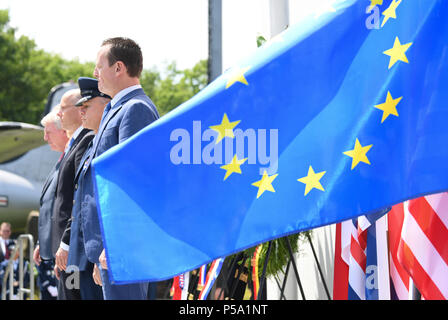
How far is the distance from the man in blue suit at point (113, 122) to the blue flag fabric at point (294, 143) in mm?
1004

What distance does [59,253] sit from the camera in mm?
3662

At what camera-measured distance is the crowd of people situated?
127 inches

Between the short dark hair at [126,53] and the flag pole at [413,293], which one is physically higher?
the short dark hair at [126,53]

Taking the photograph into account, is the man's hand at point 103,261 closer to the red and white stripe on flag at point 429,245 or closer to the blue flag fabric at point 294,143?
the blue flag fabric at point 294,143

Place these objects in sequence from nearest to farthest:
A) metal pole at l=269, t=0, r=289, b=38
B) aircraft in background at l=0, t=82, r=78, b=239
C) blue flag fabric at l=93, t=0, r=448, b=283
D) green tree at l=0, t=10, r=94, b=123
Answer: blue flag fabric at l=93, t=0, r=448, b=283
metal pole at l=269, t=0, r=289, b=38
aircraft in background at l=0, t=82, r=78, b=239
green tree at l=0, t=10, r=94, b=123

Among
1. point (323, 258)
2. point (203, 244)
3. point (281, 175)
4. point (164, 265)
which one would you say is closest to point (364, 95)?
point (281, 175)

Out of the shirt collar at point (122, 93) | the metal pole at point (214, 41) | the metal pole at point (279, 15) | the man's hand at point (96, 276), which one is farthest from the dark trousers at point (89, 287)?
the metal pole at point (279, 15)

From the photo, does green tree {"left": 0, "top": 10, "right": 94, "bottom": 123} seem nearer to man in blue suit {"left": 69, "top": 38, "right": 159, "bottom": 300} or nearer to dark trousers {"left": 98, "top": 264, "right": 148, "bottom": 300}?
man in blue suit {"left": 69, "top": 38, "right": 159, "bottom": 300}

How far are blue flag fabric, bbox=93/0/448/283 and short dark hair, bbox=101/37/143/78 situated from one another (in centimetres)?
138

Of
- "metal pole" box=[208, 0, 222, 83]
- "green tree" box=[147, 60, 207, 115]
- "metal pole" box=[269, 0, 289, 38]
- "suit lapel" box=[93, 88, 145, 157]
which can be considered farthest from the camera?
"green tree" box=[147, 60, 207, 115]

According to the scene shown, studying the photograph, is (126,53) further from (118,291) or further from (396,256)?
(396,256)

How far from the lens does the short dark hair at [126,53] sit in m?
3.49

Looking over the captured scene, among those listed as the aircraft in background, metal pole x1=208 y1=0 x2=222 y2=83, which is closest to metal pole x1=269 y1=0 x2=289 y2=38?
metal pole x1=208 y1=0 x2=222 y2=83
